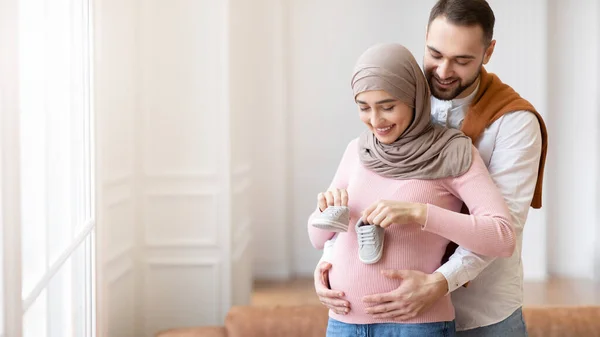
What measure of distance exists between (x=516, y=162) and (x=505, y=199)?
0.10 m

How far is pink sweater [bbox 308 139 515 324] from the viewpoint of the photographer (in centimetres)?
168

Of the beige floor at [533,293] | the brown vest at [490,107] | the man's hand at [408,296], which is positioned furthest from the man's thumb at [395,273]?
the beige floor at [533,293]

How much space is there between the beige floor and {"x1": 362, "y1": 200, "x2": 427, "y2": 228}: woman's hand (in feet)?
10.9

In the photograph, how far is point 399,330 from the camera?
1753mm

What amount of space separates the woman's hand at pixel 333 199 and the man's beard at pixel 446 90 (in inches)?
13.8

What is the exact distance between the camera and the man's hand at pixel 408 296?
1711 millimetres

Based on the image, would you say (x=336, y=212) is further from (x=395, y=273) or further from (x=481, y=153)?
(x=481, y=153)

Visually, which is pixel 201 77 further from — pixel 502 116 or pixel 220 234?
pixel 502 116

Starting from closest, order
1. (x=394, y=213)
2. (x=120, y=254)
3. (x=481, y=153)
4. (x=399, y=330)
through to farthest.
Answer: (x=394, y=213)
(x=399, y=330)
(x=481, y=153)
(x=120, y=254)

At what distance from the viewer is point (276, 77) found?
18.3 ft

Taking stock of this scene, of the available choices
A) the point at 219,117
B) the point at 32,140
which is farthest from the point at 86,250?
the point at 219,117

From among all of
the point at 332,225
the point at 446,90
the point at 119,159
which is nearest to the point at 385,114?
the point at 446,90

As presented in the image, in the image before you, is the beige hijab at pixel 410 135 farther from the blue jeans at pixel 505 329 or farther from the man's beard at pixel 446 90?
the blue jeans at pixel 505 329

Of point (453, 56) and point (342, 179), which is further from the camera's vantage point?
point (342, 179)
